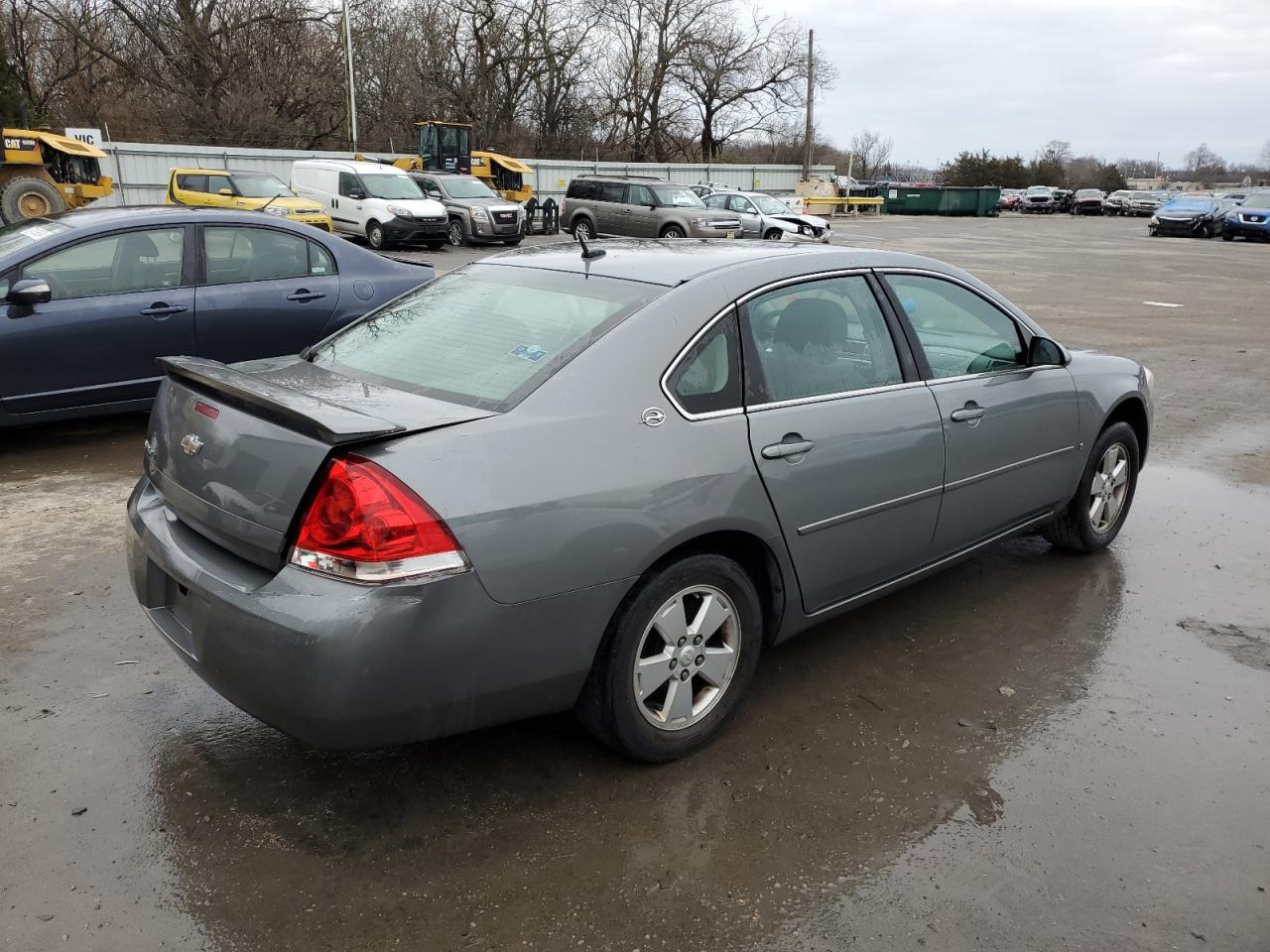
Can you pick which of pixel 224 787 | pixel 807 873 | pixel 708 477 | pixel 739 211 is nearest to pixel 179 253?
pixel 224 787

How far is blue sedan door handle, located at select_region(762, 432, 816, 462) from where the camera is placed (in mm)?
3148

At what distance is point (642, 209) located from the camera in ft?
84.0

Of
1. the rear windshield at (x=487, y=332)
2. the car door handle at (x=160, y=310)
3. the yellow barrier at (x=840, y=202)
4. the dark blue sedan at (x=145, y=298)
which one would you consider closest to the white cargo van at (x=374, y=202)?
the dark blue sedan at (x=145, y=298)

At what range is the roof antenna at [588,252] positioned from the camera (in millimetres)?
3693

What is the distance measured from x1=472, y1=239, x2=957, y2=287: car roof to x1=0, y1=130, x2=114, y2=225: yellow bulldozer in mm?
19285

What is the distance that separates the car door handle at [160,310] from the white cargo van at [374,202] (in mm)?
16814

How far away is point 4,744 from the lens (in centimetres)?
314

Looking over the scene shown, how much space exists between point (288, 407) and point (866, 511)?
1952 millimetres

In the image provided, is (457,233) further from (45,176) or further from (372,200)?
(45,176)

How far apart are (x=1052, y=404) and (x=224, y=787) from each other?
3604 millimetres

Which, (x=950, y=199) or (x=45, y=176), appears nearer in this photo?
(x=45, y=176)

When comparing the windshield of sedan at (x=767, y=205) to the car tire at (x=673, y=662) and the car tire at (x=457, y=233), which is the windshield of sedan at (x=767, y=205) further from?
the car tire at (x=673, y=662)

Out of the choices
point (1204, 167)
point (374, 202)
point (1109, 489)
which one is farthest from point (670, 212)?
point (1204, 167)

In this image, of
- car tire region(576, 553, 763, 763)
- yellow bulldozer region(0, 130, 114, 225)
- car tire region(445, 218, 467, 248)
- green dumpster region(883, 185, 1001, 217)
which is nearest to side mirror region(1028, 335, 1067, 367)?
car tire region(576, 553, 763, 763)
